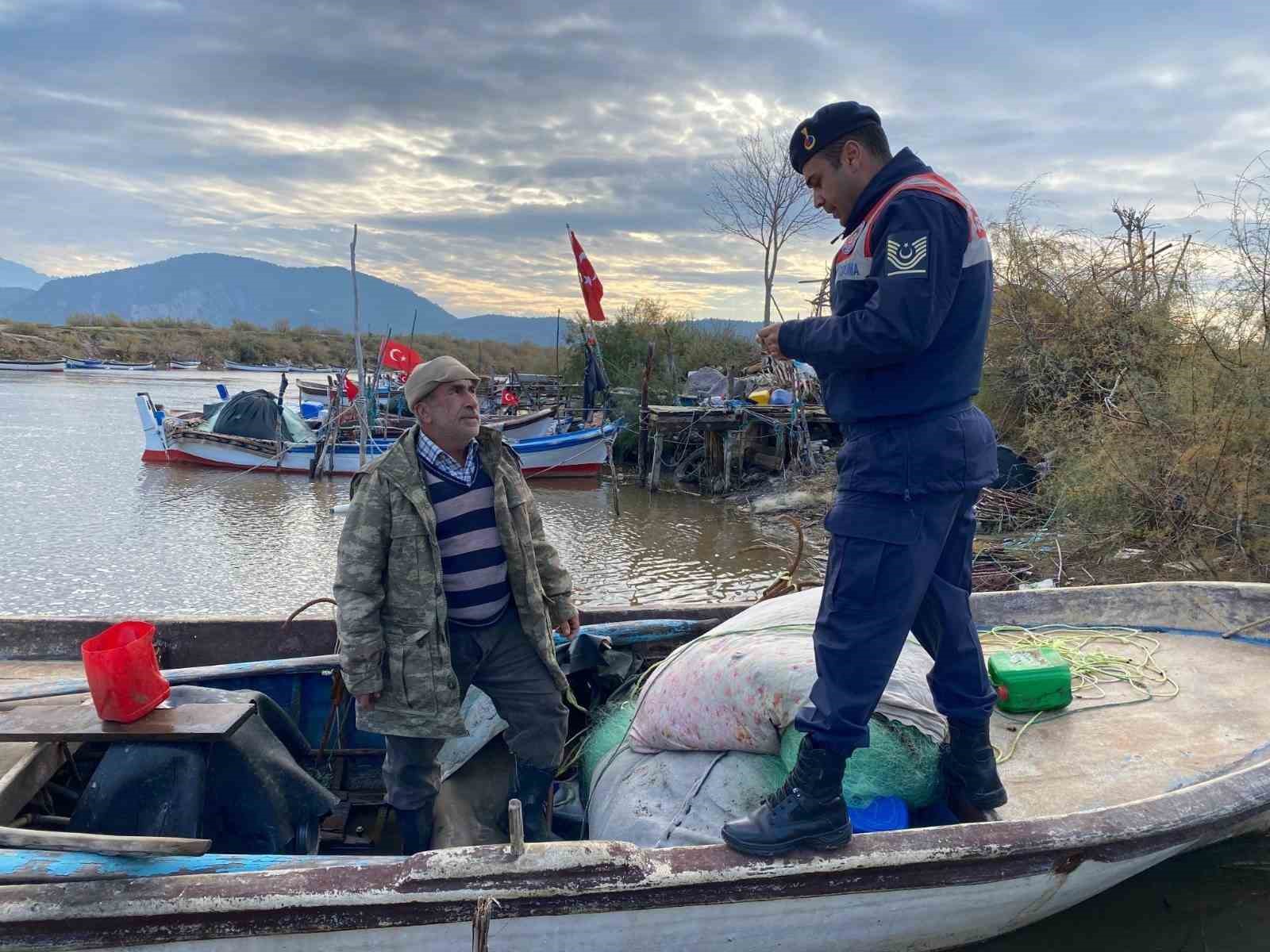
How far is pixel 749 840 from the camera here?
2170 mm

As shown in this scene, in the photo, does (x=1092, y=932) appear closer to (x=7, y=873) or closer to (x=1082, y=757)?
(x=1082, y=757)

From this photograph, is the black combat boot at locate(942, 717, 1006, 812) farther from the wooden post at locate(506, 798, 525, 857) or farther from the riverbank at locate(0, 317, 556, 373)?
the riverbank at locate(0, 317, 556, 373)

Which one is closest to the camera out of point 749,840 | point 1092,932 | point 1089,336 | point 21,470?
point 749,840

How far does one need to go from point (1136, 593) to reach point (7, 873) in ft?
16.0

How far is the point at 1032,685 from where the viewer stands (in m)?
3.26

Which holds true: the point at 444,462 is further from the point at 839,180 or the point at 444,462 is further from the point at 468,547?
the point at 839,180

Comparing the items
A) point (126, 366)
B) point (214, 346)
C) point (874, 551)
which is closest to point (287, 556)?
point (874, 551)

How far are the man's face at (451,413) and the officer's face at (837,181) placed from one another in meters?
1.26

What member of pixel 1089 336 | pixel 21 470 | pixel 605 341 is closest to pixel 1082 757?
pixel 1089 336

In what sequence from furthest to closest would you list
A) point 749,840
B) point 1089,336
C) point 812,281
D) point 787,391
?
point 787,391 < point 812,281 < point 1089,336 < point 749,840

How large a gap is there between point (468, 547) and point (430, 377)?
595 millimetres

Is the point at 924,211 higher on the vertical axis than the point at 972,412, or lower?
higher

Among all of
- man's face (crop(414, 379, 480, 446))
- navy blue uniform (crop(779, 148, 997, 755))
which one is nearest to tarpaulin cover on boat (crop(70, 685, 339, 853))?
man's face (crop(414, 379, 480, 446))

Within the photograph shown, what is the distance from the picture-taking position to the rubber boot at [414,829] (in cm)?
277
